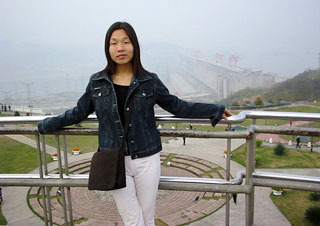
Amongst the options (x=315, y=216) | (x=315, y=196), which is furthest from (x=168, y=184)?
(x=315, y=196)

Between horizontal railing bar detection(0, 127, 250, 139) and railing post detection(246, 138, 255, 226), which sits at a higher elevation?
horizontal railing bar detection(0, 127, 250, 139)

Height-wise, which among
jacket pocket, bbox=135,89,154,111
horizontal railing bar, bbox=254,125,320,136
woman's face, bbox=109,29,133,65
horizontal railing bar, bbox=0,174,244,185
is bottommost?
horizontal railing bar, bbox=0,174,244,185

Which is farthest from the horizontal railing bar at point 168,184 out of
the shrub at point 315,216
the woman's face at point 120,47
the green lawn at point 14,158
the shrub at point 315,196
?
the green lawn at point 14,158

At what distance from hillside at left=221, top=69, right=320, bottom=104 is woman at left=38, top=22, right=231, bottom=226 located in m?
45.8

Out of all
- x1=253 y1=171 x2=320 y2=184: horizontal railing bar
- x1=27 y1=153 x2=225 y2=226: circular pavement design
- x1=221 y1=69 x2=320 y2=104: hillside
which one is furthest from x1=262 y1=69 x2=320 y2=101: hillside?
x1=253 y1=171 x2=320 y2=184: horizontal railing bar

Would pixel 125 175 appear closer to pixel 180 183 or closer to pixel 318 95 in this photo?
pixel 180 183

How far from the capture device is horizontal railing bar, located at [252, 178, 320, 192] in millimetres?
1481

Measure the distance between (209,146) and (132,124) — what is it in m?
15.3

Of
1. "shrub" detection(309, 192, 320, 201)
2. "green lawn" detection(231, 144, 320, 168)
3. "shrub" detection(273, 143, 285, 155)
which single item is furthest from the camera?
"shrub" detection(273, 143, 285, 155)

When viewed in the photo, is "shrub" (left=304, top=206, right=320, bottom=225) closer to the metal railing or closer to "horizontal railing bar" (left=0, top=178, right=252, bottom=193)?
the metal railing

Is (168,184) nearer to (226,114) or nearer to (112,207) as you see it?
(226,114)

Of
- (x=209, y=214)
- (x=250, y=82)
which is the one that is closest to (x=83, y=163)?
(x=209, y=214)

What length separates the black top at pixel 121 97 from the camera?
1.49 m

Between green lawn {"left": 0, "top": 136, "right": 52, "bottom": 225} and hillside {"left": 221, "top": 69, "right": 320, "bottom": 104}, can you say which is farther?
hillside {"left": 221, "top": 69, "right": 320, "bottom": 104}
